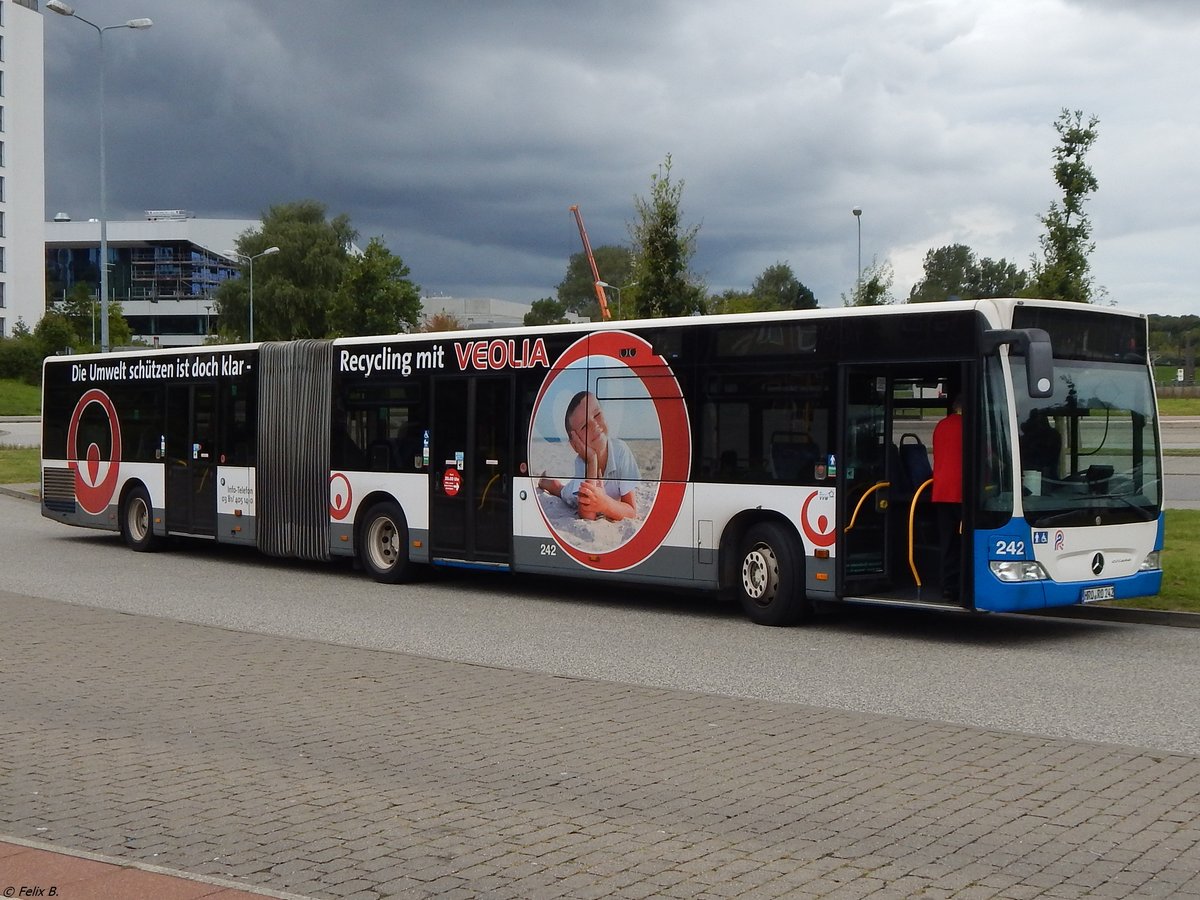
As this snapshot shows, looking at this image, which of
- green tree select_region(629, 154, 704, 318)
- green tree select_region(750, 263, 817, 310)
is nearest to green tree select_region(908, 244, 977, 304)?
green tree select_region(750, 263, 817, 310)

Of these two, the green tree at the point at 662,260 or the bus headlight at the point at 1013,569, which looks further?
the green tree at the point at 662,260

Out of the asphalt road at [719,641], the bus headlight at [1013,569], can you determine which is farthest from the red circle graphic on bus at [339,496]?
the bus headlight at [1013,569]

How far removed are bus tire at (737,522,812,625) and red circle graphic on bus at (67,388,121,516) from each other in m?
11.7

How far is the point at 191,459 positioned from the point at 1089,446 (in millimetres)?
12652

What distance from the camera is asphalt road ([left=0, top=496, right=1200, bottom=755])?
364 inches

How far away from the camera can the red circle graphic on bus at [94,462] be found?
2128 centimetres

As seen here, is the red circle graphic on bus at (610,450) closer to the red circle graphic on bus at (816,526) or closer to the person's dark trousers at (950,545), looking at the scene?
the red circle graphic on bus at (816,526)

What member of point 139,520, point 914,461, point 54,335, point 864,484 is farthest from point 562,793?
point 54,335

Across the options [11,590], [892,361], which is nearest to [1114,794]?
[892,361]

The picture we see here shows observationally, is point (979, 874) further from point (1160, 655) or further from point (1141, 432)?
point (1141, 432)

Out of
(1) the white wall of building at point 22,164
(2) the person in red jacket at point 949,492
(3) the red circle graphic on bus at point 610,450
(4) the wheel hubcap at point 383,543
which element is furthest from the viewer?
(1) the white wall of building at point 22,164

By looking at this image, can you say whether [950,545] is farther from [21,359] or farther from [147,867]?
[21,359]

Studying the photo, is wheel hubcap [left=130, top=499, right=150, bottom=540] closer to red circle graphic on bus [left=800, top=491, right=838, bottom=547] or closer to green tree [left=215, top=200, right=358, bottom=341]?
red circle graphic on bus [left=800, top=491, right=838, bottom=547]

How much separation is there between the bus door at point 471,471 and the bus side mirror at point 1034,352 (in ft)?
19.4
